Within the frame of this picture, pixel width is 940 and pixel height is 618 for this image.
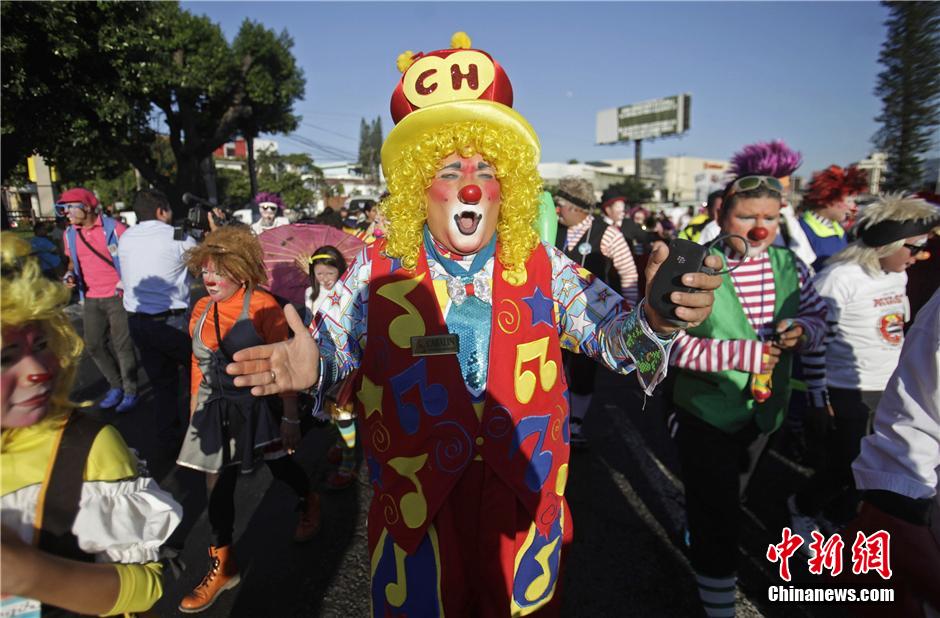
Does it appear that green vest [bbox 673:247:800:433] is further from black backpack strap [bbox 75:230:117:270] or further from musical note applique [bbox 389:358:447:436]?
black backpack strap [bbox 75:230:117:270]

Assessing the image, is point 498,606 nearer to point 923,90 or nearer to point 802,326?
point 802,326

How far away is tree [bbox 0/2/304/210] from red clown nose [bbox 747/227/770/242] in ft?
43.0

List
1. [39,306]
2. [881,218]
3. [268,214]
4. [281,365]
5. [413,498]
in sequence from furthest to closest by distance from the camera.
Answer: [268,214] → [881,218] → [413,498] → [281,365] → [39,306]

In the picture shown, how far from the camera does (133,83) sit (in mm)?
14117

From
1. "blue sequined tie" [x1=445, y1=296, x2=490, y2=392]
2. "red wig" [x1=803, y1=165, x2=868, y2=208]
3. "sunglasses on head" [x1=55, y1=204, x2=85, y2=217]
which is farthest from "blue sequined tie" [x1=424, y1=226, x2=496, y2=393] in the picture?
"sunglasses on head" [x1=55, y1=204, x2=85, y2=217]

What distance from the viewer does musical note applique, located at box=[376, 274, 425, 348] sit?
1650 millimetres

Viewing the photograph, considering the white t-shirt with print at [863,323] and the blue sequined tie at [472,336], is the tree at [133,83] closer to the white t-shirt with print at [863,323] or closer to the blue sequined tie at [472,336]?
the blue sequined tie at [472,336]

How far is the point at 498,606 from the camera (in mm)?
1657

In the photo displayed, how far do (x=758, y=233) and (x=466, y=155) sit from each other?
140cm

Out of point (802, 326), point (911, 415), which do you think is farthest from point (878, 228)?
point (911, 415)

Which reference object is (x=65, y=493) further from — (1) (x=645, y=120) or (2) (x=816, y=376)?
(1) (x=645, y=120)

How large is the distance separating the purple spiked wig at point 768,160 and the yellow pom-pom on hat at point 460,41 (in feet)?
5.23

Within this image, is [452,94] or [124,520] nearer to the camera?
[124,520]
